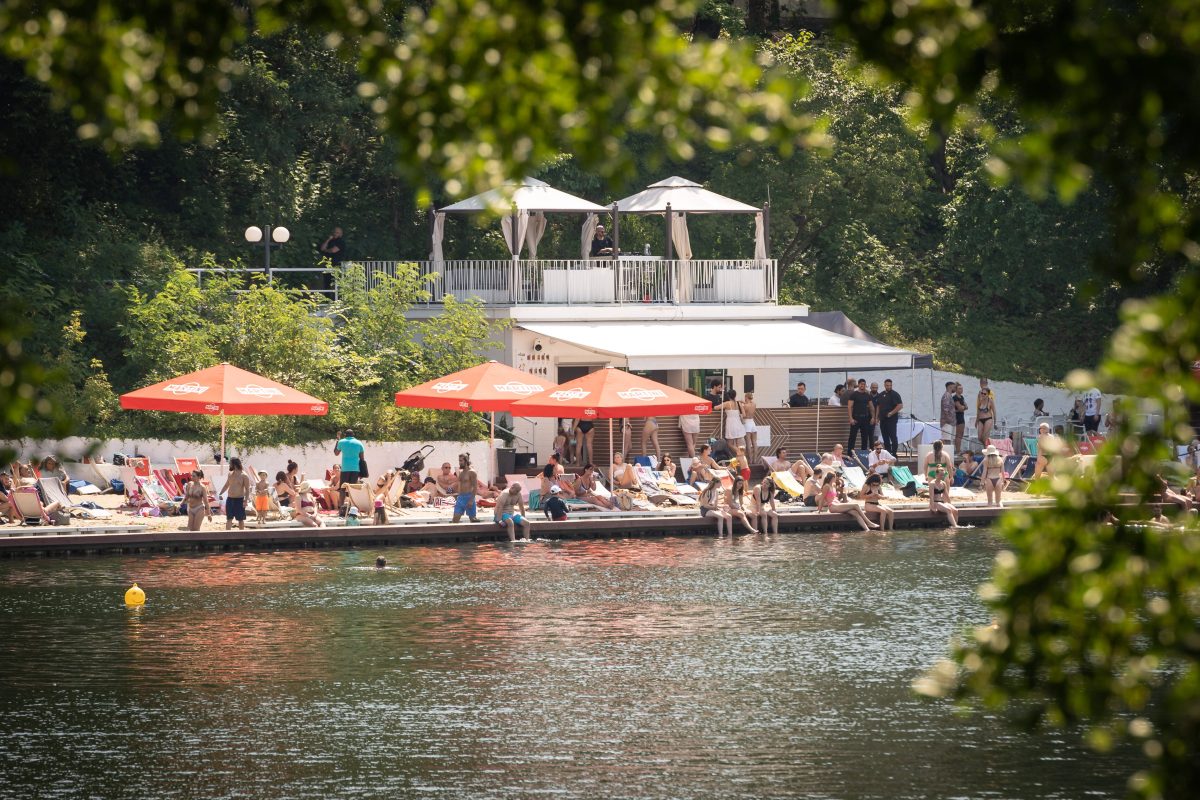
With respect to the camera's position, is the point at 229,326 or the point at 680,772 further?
the point at 229,326

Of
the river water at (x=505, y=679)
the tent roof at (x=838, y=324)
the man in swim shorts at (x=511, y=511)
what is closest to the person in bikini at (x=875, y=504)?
the river water at (x=505, y=679)

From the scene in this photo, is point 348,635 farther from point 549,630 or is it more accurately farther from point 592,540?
point 592,540

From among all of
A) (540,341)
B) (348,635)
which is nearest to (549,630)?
(348,635)

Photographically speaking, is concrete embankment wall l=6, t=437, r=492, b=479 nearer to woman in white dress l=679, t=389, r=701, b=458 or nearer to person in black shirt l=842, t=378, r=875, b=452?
woman in white dress l=679, t=389, r=701, b=458

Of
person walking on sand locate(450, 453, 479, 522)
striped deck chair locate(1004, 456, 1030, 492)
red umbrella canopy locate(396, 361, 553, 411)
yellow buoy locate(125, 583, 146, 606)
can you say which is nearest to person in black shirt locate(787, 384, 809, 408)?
striped deck chair locate(1004, 456, 1030, 492)

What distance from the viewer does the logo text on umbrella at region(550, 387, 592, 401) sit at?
96.3 ft

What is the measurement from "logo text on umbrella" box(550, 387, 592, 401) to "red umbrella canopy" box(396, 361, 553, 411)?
512mm

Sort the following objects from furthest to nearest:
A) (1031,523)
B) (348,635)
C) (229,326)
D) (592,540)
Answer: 1. (229,326)
2. (592,540)
3. (348,635)
4. (1031,523)

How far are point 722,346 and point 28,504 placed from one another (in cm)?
1375

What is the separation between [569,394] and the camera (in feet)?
96.8

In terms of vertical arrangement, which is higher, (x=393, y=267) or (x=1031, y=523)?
(x=393, y=267)

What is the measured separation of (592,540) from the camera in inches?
1125

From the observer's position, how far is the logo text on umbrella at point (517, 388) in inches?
1178

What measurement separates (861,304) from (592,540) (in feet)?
66.6
